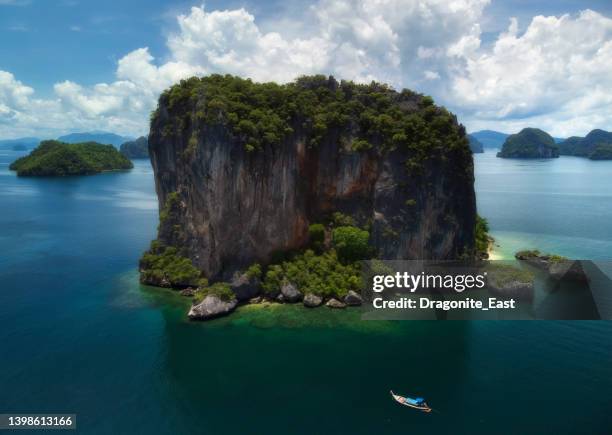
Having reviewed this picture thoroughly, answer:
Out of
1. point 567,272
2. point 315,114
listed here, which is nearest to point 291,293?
point 315,114

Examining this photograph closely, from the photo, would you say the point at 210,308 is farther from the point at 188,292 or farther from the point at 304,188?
the point at 304,188

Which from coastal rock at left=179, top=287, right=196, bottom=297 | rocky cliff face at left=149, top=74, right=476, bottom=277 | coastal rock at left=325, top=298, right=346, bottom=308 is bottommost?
coastal rock at left=179, top=287, right=196, bottom=297

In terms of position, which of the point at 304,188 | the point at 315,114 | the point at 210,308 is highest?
the point at 315,114

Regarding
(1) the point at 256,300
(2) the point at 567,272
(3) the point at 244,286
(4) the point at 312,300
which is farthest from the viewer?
(2) the point at 567,272

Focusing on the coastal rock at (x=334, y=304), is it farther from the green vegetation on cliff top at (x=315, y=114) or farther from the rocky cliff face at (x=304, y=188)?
the green vegetation on cliff top at (x=315, y=114)

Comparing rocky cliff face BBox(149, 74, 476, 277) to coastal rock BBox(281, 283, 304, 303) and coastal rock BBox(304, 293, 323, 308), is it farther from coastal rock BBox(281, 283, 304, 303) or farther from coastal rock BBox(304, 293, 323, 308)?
coastal rock BBox(304, 293, 323, 308)

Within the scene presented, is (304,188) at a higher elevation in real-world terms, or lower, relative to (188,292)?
higher

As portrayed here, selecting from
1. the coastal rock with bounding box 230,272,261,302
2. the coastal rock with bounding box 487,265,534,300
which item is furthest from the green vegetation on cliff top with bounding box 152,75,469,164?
the coastal rock with bounding box 487,265,534,300
